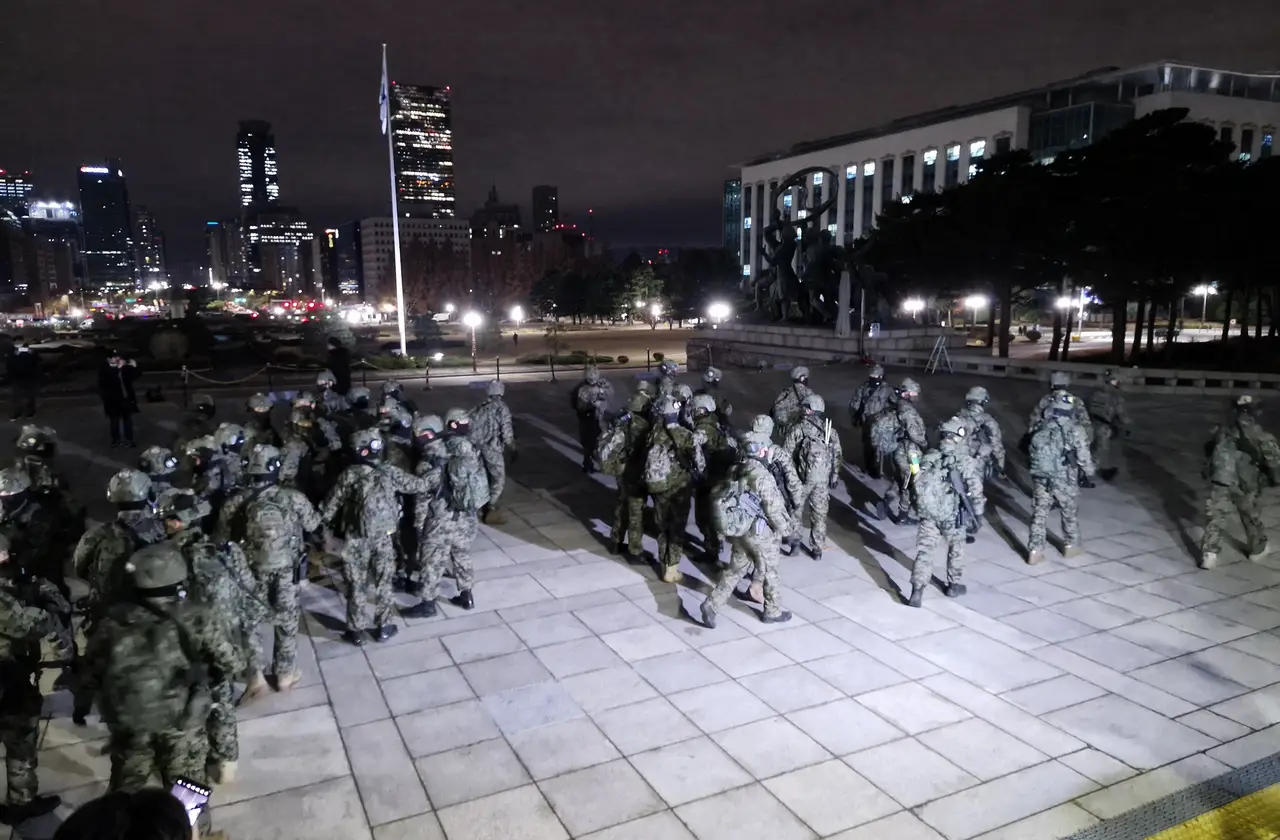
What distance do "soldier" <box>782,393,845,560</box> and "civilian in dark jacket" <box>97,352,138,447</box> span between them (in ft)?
40.0

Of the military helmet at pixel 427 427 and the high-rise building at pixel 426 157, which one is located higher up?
the high-rise building at pixel 426 157

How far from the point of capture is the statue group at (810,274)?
3036cm

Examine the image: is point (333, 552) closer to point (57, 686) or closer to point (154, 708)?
point (57, 686)

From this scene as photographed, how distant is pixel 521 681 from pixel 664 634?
1.47m

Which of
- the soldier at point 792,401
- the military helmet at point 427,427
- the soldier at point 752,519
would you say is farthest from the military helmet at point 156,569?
the soldier at point 792,401

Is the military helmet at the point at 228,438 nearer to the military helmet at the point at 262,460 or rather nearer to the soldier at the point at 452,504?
the military helmet at the point at 262,460

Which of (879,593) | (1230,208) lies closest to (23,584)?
(879,593)

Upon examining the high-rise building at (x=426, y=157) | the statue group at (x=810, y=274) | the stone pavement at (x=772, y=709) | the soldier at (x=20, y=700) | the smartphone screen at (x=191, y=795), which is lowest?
the stone pavement at (x=772, y=709)

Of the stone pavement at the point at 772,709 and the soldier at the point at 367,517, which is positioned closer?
the stone pavement at the point at 772,709

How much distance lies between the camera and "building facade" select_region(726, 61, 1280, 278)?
195 feet

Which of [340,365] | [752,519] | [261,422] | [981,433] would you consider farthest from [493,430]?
[340,365]

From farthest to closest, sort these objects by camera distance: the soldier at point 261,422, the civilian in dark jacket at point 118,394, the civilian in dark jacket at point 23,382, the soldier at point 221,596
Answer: the civilian in dark jacket at point 23,382
the civilian in dark jacket at point 118,394
the soldier at point 261,422
the soldier at point 221,596

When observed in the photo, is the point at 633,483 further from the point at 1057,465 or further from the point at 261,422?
the point at 1057,465

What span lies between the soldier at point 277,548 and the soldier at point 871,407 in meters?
8.05
